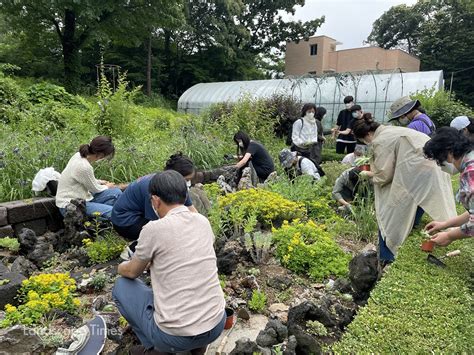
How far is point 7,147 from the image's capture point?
4.95 meters

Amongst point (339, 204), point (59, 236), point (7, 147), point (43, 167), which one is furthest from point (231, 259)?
point (7, 147)

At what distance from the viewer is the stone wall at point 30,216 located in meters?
4.12

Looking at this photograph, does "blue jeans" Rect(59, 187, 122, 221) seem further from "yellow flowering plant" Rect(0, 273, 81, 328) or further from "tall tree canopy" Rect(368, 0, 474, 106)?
"tall tree canopy" Rect(368, 0, 474, 106)

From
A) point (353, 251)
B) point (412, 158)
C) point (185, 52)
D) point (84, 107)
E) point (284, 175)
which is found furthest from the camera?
point (185, 52)

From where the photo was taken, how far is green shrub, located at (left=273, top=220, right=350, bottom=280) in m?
3.55

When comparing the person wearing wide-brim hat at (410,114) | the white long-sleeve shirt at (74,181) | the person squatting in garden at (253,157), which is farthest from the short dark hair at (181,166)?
the person squatting in garden at (253,157)

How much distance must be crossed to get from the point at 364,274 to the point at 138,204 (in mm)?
2108

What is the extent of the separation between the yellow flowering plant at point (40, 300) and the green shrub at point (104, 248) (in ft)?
2.52

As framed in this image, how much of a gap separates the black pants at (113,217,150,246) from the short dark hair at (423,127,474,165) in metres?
2.55

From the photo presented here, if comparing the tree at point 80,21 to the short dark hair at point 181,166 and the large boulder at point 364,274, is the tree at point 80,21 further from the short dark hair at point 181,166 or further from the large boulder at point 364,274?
the large boulder at point 364,274

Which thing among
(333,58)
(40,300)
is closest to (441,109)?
(40,300)

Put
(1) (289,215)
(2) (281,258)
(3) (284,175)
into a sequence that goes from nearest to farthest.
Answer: (2) (281,258) < (1) (289,215) < (3) (284,175)

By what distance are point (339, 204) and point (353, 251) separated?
4.50ft

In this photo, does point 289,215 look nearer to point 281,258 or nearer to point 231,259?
point 281,258
